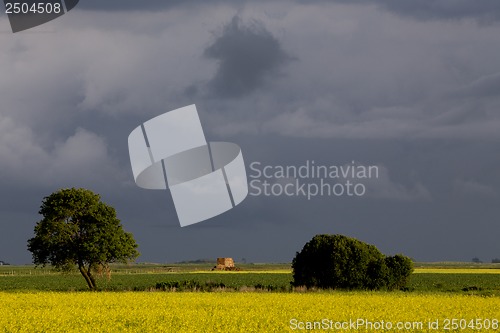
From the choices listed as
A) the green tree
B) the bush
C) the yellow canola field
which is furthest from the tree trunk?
the bush

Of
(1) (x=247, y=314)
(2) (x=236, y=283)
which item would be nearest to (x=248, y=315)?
(1) (x=247, y=314)

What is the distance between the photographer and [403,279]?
2933 inches

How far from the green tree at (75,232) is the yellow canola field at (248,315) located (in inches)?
682

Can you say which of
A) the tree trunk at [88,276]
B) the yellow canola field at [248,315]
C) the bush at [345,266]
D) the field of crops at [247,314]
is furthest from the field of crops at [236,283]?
the yellow canola field at [248,315]

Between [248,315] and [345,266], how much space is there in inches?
1259

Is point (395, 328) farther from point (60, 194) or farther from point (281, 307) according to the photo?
point (60, 194)

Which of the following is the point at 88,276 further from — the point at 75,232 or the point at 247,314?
the point at 247,314

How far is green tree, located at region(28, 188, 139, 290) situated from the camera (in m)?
73.4

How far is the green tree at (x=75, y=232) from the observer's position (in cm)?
7344

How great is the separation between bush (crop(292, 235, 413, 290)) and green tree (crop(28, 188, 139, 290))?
19.6m

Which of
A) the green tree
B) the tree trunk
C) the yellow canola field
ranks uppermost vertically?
the green tree

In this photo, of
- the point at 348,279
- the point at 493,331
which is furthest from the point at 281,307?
the point at 348,279

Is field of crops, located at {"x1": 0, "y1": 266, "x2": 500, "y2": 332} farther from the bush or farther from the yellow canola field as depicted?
the bush

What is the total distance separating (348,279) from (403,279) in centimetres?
691
